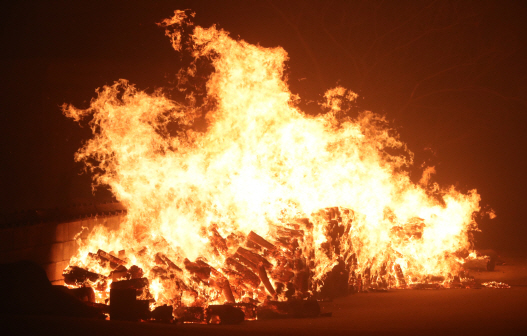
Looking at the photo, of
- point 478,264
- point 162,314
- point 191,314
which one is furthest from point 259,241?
point 478,264

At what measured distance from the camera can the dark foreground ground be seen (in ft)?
22.4

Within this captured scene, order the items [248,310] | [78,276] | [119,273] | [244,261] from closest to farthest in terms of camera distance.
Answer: [248,310] → [78,276] → [119,273] → [244,261]

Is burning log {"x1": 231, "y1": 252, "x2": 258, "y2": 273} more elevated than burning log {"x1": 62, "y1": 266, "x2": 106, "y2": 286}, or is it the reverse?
burning log {"x1": 231, "y1": 252, "x2": 258, "y2": 273}

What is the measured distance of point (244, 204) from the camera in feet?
40.3

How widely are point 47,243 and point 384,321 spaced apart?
6.23 meters

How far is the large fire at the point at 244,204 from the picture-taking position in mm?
10398

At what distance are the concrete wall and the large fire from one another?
0.43m

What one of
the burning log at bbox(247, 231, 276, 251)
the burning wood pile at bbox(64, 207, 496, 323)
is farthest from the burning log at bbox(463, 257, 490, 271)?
the burning log at bbox(247, 231, 276, 251)

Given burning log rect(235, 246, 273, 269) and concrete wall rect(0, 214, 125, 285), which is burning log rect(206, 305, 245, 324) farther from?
concrete wall rect(0, 214, 125, 285)

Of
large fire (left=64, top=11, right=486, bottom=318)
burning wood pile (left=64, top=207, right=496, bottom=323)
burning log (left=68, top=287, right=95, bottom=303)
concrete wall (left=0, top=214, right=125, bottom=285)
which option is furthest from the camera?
large fire (left=64, top=11, right=486, bottom=318)

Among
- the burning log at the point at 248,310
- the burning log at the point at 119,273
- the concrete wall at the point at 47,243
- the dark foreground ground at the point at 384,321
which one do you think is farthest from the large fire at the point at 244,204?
the dark foreground ground at the point at 384,321

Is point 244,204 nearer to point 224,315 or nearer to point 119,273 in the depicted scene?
point 119,273

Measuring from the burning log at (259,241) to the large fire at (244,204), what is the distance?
0.09 ft

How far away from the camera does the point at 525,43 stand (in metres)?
21.9
